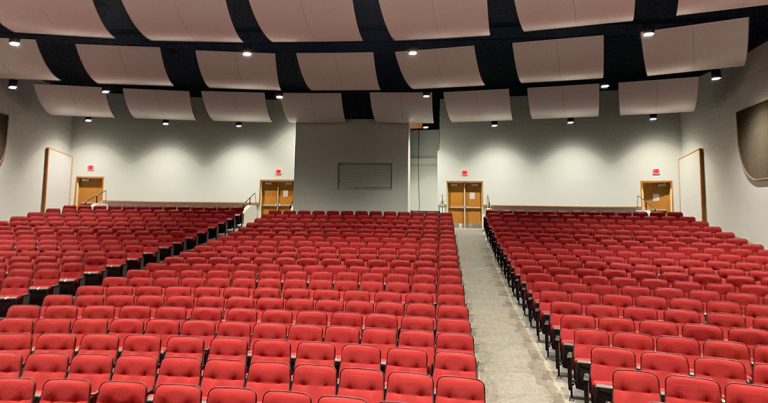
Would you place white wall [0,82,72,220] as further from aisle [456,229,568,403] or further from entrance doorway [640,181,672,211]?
entrance doorway [640,181,672,211]

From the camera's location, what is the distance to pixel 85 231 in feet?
31.6

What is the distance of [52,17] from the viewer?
28.4 ft

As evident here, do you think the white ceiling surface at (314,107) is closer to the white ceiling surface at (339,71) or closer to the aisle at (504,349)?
the white ceiling surface at (339,71)

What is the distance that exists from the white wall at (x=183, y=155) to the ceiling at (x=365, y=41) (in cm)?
279

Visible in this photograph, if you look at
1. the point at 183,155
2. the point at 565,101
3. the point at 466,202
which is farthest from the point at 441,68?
the point at 183,155

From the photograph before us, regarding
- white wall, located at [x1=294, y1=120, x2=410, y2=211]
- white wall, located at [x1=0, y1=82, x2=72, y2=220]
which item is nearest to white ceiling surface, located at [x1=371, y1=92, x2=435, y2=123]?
white wall, located at [x1=294, y1=120, x2=410, y2=211]

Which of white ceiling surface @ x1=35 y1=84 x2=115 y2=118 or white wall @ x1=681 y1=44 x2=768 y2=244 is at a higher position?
white ceiling surface @ x1=35 y1=84 x2=115 y2=118

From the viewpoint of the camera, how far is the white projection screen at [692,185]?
1169 cm

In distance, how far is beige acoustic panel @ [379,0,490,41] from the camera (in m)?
8.38

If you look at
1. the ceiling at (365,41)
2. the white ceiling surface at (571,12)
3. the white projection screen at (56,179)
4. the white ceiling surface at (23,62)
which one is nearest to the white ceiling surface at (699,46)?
the ceiling at (365,41)

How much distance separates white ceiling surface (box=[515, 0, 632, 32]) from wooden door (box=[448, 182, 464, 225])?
6.89m

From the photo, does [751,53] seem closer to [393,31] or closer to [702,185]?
[702,185]

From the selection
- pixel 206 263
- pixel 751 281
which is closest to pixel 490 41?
pixel 751 281

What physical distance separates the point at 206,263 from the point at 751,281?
792 centimetres
